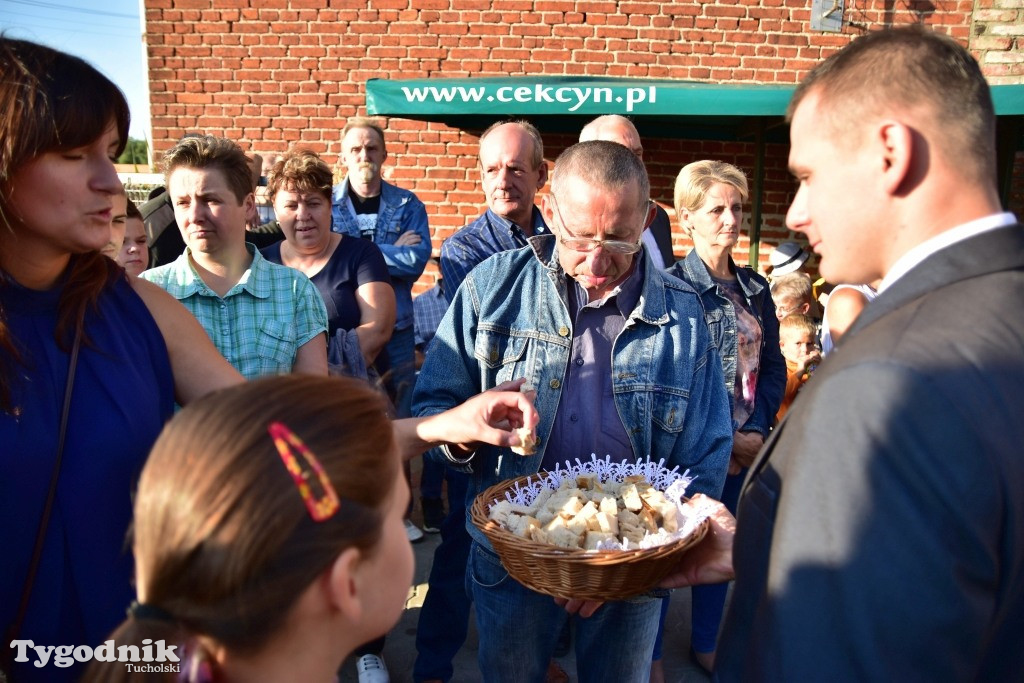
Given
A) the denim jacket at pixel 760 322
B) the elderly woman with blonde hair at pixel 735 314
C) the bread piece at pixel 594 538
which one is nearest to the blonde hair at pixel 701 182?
the elderly woman with blonde hair at pixel 735 314

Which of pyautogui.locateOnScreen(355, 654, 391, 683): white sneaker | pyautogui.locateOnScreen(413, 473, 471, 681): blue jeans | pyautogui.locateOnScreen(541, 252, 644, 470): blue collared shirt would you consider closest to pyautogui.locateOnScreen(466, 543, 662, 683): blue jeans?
pyautogui.locateOnScreen(541, 252, 644, 470): blue collared shirt

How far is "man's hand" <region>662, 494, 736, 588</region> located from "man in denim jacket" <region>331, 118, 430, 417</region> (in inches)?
105

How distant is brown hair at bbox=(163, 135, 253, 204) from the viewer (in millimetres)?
2777

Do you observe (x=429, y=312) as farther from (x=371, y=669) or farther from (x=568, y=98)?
(x=568, y=98)

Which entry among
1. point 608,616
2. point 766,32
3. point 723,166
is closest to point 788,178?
point 766,32

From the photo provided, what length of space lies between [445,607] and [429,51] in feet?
19.4

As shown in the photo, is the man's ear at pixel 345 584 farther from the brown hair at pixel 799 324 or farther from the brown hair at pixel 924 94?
the brown hair at pixel 799 324

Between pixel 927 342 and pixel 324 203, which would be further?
pixel 324 203

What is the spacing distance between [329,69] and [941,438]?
7.48 m

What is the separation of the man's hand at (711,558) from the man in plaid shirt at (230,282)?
4.82ft

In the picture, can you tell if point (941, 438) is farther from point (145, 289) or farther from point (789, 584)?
point (145, 289)

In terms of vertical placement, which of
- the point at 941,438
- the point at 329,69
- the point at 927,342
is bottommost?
the point at 941,438

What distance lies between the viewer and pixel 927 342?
1049mm

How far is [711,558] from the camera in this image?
76.1 inches
